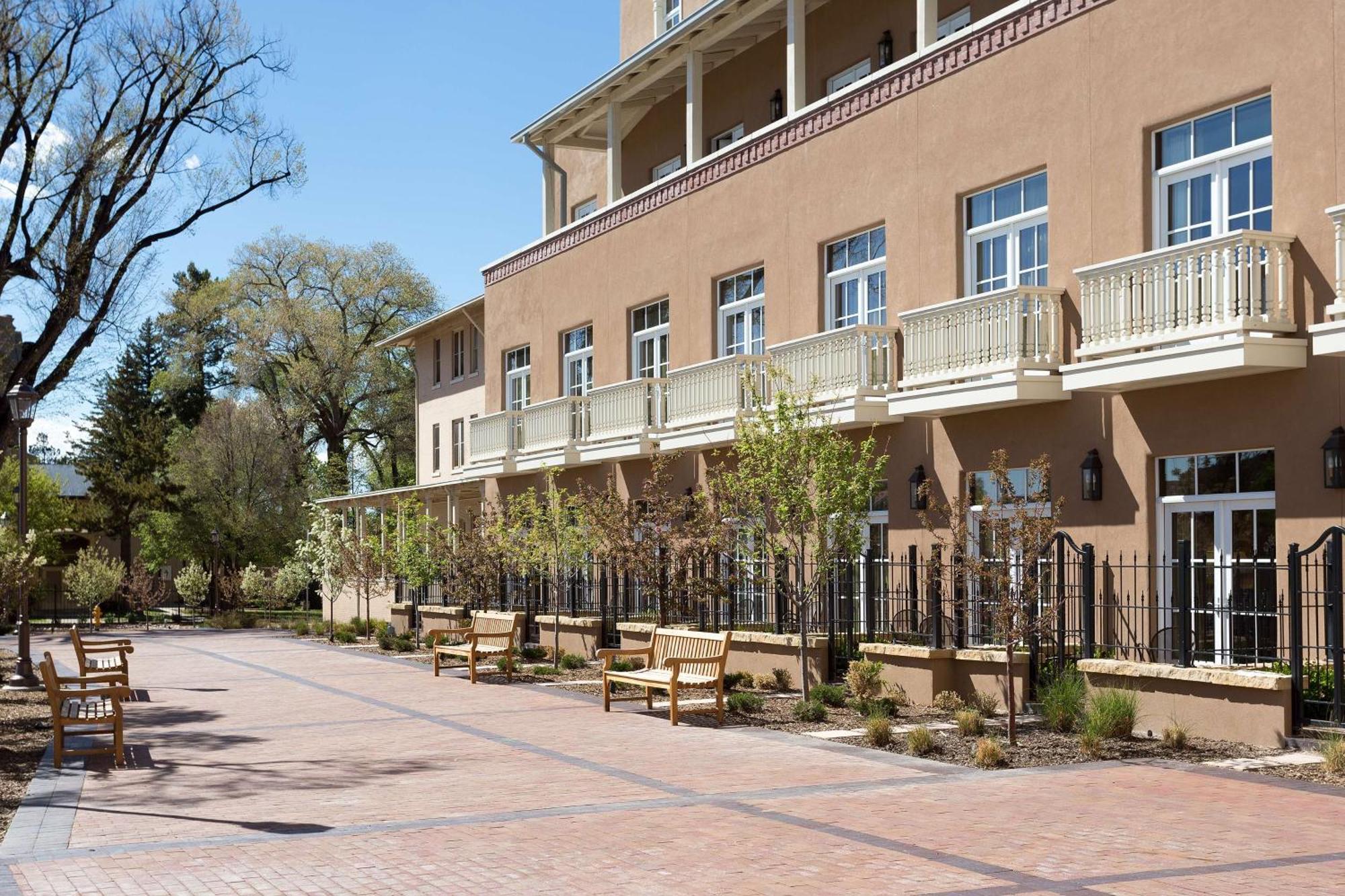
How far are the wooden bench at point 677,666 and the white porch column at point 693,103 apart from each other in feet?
38.0

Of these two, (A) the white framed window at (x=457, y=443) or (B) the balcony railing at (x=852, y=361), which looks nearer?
Result: (B) the balcony railing at (x=852, y=361)

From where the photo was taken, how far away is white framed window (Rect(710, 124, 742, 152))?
2830 cm

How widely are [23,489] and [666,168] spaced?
49.2 ft

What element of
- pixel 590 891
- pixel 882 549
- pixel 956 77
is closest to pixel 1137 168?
pixel 956 77

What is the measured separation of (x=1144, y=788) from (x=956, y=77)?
11.5 metres

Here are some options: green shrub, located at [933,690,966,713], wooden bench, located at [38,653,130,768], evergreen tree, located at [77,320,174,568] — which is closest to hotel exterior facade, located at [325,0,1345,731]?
green shrub, located at [933,690,966,713]

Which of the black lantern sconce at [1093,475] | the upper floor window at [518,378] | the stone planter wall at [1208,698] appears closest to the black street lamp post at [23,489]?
the upper floor window at [518,378]

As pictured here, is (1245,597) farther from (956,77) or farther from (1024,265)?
(956,77)

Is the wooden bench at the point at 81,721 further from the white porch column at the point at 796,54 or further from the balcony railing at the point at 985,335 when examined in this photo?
the white porch column at the point at 796,54

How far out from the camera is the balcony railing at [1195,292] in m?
15.1

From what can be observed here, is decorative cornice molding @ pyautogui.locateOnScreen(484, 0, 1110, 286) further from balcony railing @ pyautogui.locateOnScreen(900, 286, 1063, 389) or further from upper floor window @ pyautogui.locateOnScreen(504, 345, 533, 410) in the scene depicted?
balcony railing @ pyautogui.locateOnScreen(900, 286, 1063, 389)

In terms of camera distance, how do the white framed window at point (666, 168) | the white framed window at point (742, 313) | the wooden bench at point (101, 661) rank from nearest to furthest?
the wooden bench at point (101, 661)
the white framed window at point (742, 313)
the white framed window at point (666, 168)

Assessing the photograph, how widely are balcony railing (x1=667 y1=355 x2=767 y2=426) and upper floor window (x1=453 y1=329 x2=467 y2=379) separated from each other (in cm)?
1946

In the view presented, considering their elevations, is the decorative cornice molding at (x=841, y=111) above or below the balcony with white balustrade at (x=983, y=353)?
above
